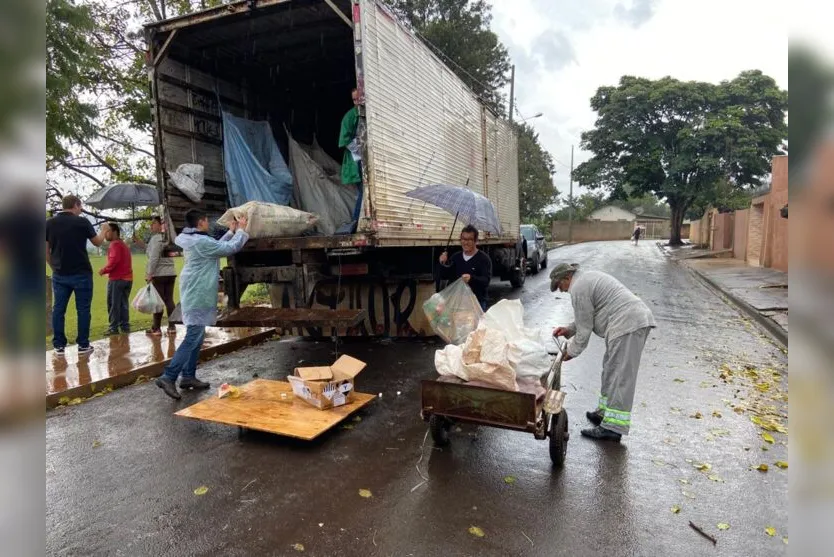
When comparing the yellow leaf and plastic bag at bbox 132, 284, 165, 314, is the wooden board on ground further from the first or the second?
plastic bag at bbox 132, 284, 165, 314

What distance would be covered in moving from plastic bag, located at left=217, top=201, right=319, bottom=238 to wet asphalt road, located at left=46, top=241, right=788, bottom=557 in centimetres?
191

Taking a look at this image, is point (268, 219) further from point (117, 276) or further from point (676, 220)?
point (676, 220)

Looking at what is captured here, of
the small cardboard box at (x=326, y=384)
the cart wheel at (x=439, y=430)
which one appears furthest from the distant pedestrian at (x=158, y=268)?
the cart wheel at (x=439, y=430)

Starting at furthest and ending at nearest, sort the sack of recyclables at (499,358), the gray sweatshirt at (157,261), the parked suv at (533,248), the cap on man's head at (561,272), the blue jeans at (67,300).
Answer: the parked suv at (533,248) → the gray sweatshirt at (157,261) → the blue jeans at (67,300) → the cap on man's head at (561,272) → the sack of recyclables at (499,358)

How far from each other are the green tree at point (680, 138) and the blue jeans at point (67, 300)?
94.7ft

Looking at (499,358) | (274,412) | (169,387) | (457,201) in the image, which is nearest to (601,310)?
(499,358)

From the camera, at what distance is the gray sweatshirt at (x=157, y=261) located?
7293 mm

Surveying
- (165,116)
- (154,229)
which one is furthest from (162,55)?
(154,229)

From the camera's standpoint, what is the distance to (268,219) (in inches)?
226

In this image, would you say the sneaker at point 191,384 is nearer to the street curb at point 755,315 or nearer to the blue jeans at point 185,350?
the blue jeans at point 185,350

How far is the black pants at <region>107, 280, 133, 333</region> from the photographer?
7.76m

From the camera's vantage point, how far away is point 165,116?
6027 mm

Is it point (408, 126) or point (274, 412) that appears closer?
point (274, 412)

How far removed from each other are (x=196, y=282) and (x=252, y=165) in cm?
263
